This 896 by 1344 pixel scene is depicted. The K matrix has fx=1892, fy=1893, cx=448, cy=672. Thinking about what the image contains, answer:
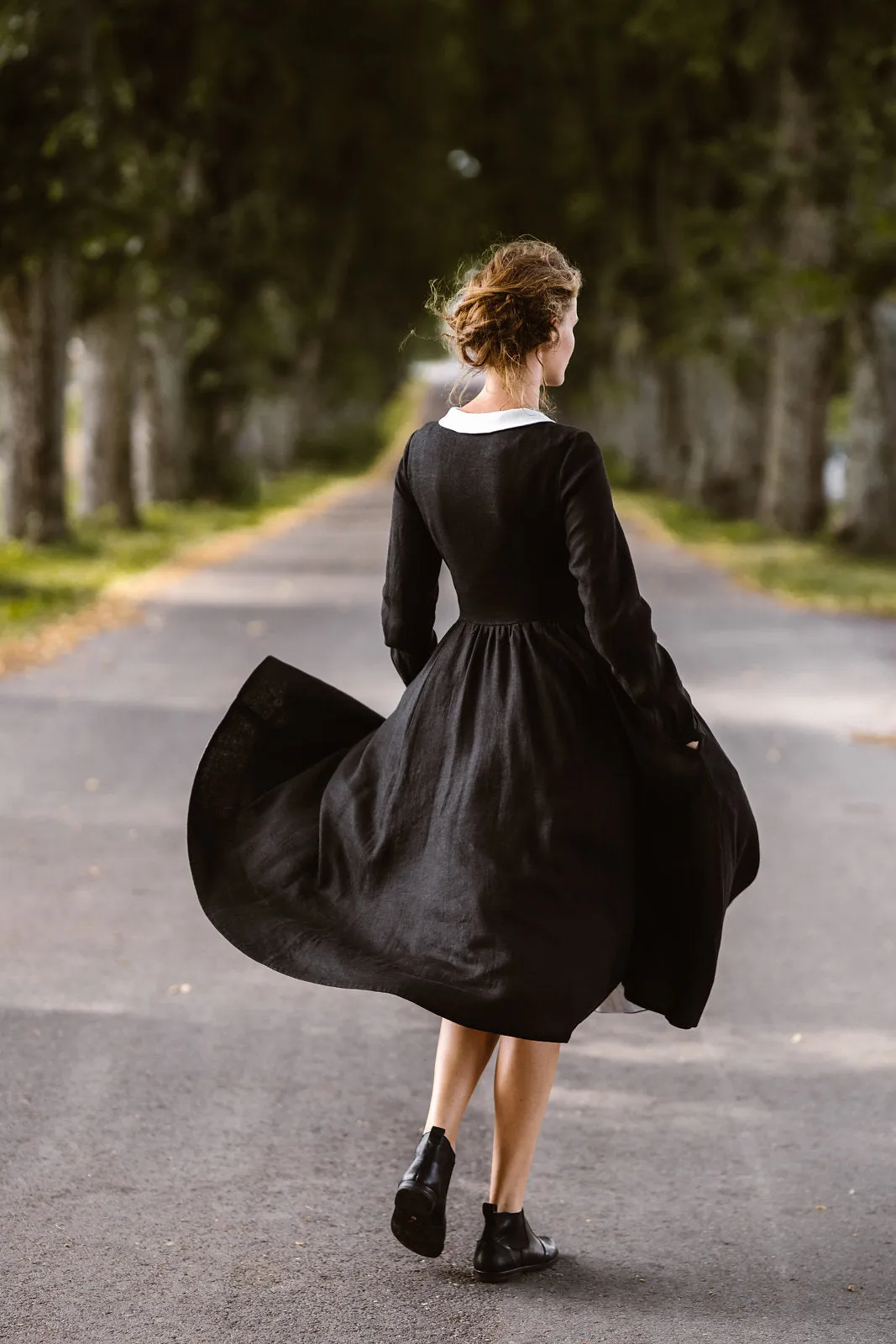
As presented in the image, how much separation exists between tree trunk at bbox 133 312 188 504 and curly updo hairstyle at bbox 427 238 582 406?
26.0 metres

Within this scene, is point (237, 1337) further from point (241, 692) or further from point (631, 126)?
point (631, 126)

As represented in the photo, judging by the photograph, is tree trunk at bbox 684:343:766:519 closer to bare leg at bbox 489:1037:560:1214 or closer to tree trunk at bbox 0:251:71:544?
tree trunk at bbox 0:251:71:544

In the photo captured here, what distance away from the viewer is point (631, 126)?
34.8 m

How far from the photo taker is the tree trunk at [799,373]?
24375mm

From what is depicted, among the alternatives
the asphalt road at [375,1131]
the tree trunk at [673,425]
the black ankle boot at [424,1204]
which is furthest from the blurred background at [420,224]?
the black ankle boot at [424,1204]

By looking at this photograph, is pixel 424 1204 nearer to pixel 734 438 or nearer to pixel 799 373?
pixel 799 373

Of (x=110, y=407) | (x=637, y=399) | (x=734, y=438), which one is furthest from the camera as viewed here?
(x=637, y=399)

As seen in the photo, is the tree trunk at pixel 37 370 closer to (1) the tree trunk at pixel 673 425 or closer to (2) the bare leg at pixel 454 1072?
(2) the bare leg at pixel 454 1072

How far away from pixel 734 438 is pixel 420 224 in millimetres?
23985

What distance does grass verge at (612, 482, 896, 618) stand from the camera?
1805 cm

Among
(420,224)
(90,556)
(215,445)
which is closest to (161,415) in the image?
(215,445)

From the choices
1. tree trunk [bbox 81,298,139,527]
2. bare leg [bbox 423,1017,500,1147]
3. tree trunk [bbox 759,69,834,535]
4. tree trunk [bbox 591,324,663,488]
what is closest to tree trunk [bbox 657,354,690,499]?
tree trunk [bbox 591,324,663,488]

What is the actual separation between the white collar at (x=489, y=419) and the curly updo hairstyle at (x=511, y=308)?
46 millimetres

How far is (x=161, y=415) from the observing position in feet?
99.2
